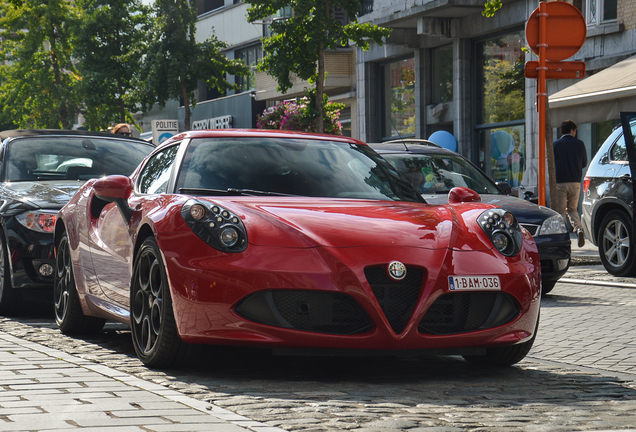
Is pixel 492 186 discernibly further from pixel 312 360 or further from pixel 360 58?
pixel 360 58

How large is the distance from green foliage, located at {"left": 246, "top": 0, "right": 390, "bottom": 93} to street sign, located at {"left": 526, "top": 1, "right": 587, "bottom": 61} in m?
7.43

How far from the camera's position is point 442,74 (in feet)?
92.4

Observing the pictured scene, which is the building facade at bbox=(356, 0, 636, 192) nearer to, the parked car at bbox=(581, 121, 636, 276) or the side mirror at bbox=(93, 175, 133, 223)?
the parked car at bbox=(581, 121, 636, 276)

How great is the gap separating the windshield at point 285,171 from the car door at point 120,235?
9.4 inches

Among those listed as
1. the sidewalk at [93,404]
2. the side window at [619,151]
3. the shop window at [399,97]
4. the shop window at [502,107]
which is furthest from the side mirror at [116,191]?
the shop window at [399,97]

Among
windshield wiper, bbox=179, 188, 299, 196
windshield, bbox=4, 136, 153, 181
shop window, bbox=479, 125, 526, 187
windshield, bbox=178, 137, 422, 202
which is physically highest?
shop window, bbox=479, 125, 526, 187

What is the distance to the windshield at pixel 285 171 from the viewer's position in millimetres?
5934

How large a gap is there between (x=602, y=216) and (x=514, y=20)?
42.6 feet

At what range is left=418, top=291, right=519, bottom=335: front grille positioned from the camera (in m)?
5.08

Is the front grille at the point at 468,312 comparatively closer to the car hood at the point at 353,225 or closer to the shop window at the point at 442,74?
the car hood at the point at 353,225

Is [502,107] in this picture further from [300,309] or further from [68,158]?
[300,309]

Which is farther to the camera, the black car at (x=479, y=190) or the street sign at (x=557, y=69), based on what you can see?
the street sign at (x=557, y=69)

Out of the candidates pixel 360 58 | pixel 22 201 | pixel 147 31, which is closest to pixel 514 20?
pixel 360 58

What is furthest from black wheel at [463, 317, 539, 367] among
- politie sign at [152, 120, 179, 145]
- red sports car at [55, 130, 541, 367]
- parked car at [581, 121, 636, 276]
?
politie sign at [152, 120, 179, 145]
